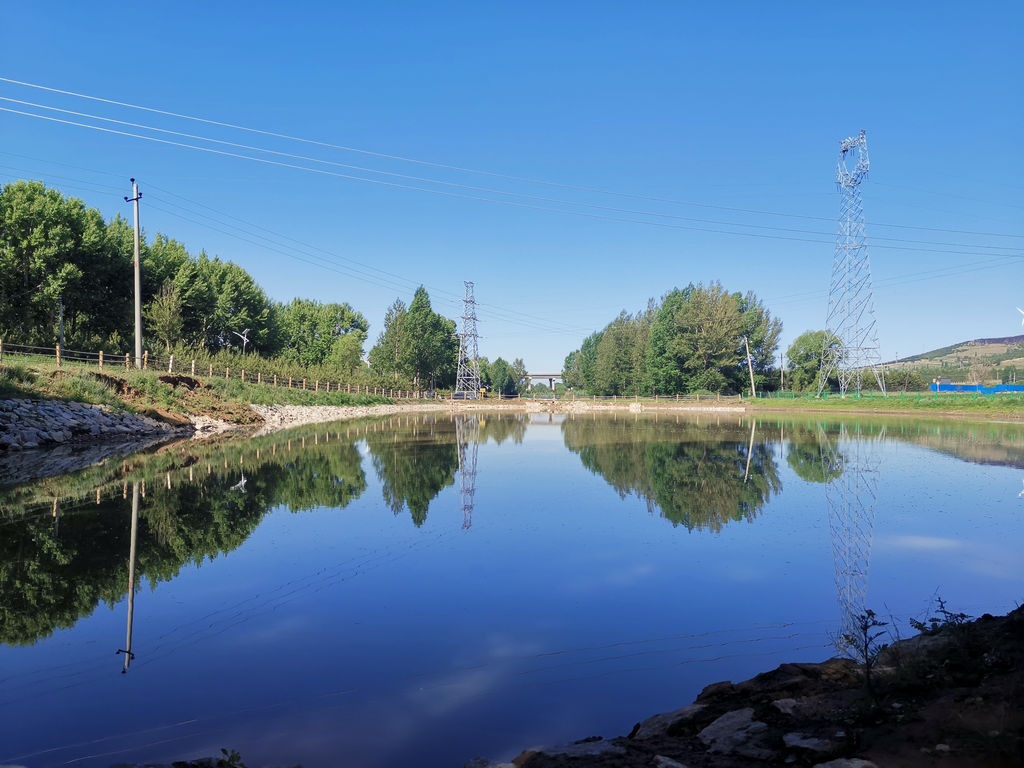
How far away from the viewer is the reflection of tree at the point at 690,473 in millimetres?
13289

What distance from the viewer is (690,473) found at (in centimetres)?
1833

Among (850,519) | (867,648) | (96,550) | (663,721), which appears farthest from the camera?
(850,519)

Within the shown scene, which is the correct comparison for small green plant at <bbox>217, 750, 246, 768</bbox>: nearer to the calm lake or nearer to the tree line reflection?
the calm lake

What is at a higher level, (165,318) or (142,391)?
(165,318)

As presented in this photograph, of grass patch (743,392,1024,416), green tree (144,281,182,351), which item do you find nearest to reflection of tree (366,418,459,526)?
green tree (144,281,182,351)

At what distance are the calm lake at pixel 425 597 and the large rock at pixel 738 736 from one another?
747 mm

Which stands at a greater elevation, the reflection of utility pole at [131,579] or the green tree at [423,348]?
the green tree at [423,348]

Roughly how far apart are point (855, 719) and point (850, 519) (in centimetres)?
909

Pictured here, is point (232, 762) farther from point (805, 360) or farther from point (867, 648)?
point (805, 360)

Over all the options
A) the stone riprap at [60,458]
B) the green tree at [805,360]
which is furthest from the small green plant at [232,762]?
the green tree at [805,360]

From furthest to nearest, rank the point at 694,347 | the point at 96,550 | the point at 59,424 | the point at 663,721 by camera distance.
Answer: the point at 694,347, the point at 59,424, the point at 96,550, the point at 663,721

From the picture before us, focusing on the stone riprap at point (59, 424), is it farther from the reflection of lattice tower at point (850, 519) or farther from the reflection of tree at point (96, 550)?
the reflection of lattice tower at point (850, 519)

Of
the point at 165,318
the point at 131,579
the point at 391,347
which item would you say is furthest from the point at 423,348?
the point at 131,579

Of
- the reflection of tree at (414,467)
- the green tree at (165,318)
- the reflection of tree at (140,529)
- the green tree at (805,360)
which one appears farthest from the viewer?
the green tree at (805,360)
